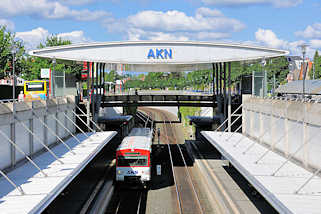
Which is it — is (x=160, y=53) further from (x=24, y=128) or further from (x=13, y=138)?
(x=13, y=138)

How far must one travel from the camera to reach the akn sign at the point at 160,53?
30328 millimetres

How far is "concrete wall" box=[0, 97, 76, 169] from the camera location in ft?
57.6

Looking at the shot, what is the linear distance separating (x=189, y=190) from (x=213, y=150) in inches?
573

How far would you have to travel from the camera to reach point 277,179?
16.0 m

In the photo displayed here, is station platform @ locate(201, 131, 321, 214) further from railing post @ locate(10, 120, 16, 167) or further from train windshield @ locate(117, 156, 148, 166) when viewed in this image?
railing post @ locate(10, 120, 16, 167)

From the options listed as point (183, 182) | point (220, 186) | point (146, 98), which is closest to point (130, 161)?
point (183, 182)

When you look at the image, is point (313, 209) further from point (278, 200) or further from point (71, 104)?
point (71, 104)

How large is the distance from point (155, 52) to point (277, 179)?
16.8 meters

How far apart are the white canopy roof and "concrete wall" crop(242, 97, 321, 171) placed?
3939 mm

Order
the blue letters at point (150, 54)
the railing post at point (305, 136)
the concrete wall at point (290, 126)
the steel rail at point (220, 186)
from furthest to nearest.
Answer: the blue letters at point (150, 54), the steel rail at point (220, 186), the railing post at point (305, 136), the concrete wall at point (290, 126)

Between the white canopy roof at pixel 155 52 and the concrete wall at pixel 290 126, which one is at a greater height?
the white canopy roof at pixel 155 52

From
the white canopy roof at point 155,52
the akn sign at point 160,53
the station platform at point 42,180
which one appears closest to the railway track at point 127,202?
the station platform at point 42,180

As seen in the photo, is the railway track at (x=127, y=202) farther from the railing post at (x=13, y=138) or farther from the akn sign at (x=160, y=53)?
the akn sign at (x=160, y=53)

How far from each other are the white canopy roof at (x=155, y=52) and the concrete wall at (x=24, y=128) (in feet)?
13.4
